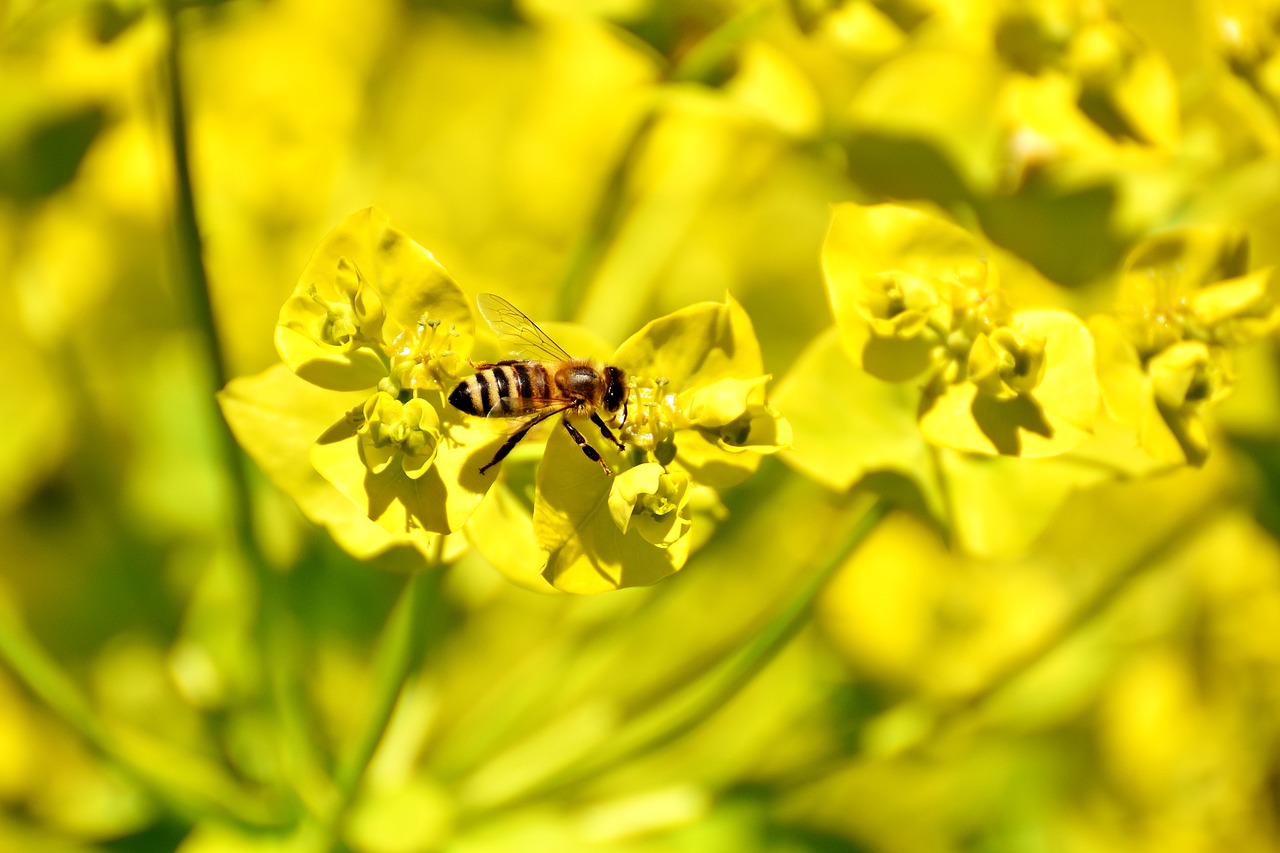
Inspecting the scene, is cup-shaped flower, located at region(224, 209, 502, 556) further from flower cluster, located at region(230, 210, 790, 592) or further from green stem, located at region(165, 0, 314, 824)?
green stem, located at region(165, 0, 314, 824)

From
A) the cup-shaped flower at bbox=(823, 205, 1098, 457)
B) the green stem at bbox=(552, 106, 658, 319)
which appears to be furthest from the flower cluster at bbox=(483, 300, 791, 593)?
the green stem at bbox=(552, 106, 658, 319)

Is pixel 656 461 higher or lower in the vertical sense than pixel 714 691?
higher

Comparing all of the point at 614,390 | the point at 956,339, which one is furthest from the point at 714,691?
the point at 956,339

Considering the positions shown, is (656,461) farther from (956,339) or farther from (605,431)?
(956,339)

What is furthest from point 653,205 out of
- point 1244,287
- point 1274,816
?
point 1274,816

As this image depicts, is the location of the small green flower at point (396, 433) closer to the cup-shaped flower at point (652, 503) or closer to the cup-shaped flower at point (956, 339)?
the cup-shaped flower at point (652, 503)

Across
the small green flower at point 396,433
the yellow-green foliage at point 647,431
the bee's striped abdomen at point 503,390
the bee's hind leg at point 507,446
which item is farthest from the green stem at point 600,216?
the small green flower at point 396,433
